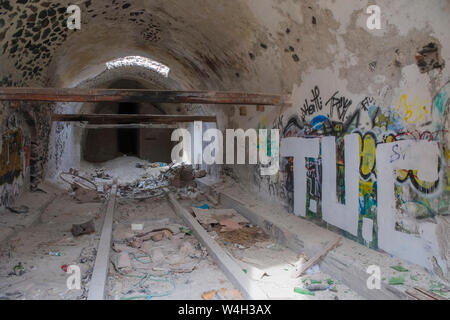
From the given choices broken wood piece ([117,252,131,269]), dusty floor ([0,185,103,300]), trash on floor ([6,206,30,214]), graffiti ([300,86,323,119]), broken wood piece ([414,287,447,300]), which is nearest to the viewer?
broken wood piece ([414,287,447,300])

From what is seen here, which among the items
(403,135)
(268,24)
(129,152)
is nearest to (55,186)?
(268,24)

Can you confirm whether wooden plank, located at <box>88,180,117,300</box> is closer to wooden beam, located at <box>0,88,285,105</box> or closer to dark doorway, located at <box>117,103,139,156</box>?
wooden beam, located at <box>0,88,285,105</box>

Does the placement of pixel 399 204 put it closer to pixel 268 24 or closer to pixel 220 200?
pixel 268 24

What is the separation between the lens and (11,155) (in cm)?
903

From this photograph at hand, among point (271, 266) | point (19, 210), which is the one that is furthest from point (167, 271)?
point (19, 210)

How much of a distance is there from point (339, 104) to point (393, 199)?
1930 millimetres

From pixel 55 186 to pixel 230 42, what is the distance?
822 cm

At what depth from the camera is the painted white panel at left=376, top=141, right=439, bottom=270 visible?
438cm

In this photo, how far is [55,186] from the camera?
1279cm

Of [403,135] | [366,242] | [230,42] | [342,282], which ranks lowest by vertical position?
[342,282]

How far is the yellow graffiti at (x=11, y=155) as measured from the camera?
843 centimetres

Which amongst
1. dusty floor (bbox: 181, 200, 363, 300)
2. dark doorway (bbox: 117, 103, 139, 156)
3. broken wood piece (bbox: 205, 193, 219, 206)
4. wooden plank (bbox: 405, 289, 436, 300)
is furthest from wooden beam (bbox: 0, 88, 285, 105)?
dark doorway (bbox: 117, 103, 139, 156)

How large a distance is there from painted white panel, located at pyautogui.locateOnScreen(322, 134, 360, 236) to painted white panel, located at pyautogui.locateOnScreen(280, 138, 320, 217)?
54 cm

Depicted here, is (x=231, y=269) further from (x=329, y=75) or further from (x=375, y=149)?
(x=329, y=75)
